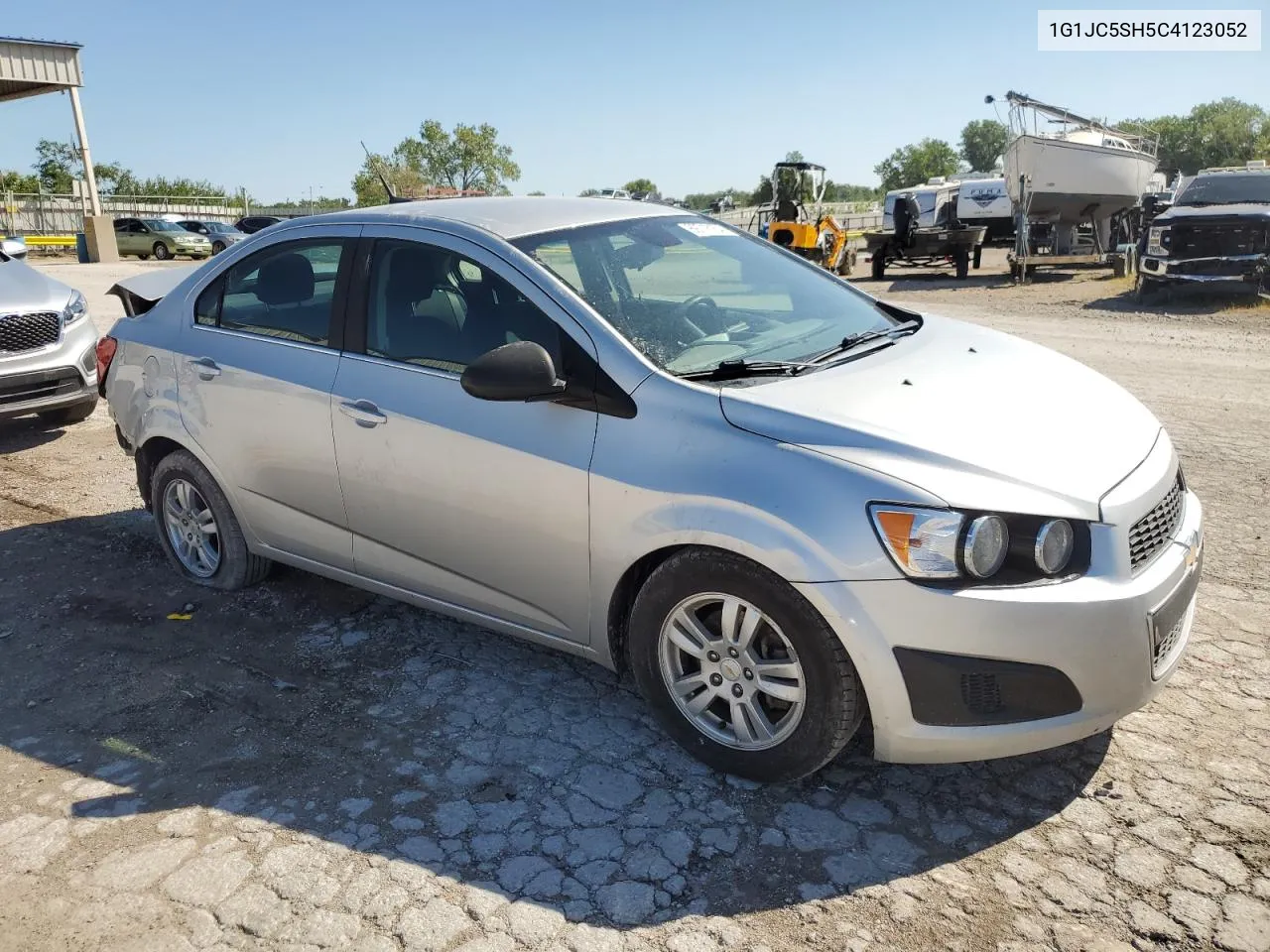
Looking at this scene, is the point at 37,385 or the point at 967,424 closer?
the point at 967,424

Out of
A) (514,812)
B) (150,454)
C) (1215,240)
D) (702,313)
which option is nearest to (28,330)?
(150,454)

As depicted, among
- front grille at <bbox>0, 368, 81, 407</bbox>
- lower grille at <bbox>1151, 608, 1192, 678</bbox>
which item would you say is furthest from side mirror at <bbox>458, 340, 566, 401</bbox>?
front grille at <bbox>0, 368, 81, 407</bbox>

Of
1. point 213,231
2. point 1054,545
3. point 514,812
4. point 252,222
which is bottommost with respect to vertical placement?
point 514,812

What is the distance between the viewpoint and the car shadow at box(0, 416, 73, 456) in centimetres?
765

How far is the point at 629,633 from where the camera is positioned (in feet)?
10.5

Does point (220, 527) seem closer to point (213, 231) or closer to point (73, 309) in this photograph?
point (73, 309)

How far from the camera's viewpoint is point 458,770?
128 inches

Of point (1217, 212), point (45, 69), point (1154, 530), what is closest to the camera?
point (1154, 530)

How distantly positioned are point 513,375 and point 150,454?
2627mm

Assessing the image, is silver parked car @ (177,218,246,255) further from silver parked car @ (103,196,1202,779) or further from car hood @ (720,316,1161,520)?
car hood @ (720,316,1161,520)

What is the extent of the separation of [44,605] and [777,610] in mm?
3619

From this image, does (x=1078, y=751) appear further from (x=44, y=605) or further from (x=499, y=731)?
(x=44, y=605)

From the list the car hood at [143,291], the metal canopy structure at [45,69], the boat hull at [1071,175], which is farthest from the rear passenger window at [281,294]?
the metal canopy structure at [45,69]

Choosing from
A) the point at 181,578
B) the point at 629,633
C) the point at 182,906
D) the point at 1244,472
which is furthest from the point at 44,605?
the point at 1244,472
